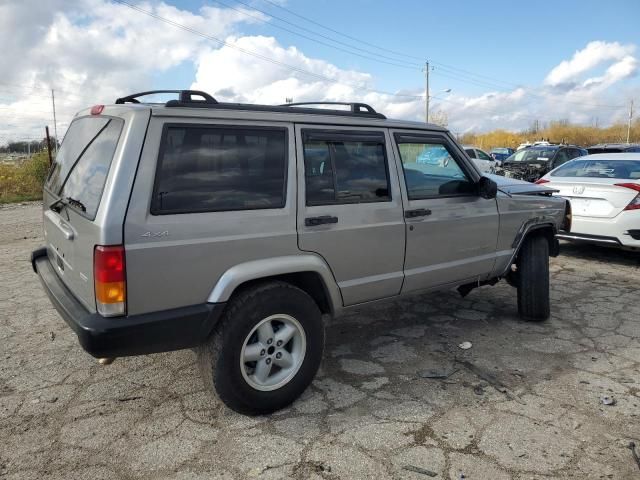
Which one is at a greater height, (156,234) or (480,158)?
(480,158)

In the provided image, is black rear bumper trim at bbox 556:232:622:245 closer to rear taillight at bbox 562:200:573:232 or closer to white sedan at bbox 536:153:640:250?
white sedan at bbox 536:153:640:250

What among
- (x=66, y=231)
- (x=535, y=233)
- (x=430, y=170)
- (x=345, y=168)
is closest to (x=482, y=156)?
(x=535, y=233)

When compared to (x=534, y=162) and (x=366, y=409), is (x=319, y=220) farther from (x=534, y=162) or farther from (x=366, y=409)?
(x=534, y=162)

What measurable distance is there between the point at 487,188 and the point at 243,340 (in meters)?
2.32

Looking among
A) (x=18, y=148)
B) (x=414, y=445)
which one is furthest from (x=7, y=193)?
(x=414, y=445)

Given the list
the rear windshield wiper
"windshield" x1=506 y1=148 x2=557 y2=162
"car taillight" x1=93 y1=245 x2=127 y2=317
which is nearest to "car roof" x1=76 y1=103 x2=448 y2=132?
the rear windshield wiper

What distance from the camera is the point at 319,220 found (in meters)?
3.11

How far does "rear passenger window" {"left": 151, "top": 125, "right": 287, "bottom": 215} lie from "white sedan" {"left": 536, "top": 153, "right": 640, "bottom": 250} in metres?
5.28

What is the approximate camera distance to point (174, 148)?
105 inches

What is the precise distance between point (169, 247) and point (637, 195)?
20.1 feet

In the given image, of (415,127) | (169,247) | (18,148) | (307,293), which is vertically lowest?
(307,293)

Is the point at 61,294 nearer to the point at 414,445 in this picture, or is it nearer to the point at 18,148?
the point at 414,445

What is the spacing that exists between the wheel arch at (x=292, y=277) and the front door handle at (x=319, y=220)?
198mm

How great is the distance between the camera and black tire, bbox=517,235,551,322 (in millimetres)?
4543
